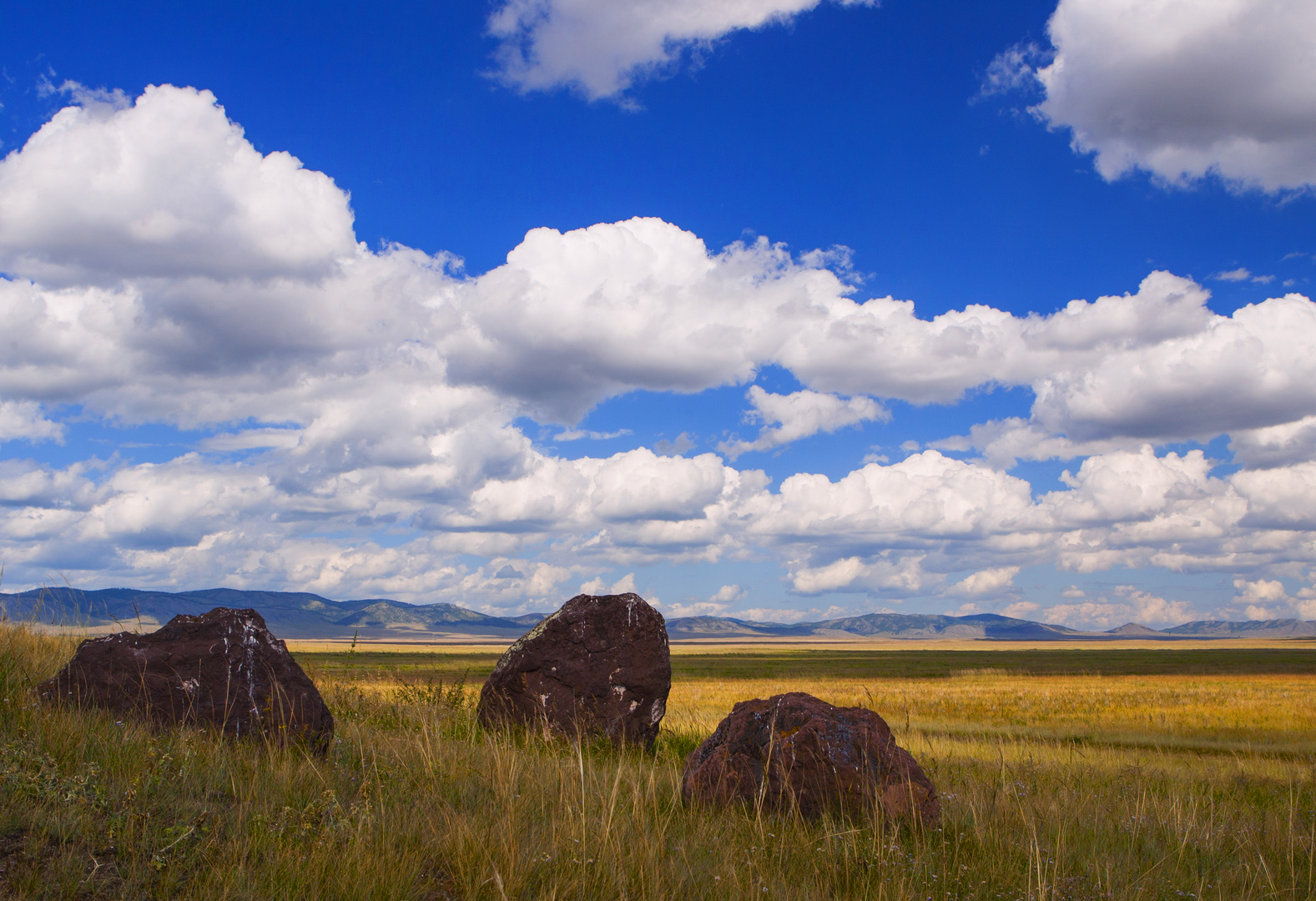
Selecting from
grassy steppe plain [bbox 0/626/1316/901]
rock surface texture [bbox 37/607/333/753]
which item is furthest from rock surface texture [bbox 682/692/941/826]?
rock surface texture [bbox 37/607/333/753]

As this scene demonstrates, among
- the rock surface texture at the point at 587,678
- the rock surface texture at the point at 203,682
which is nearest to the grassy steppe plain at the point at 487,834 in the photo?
the rock surface texture at the point at 203,682

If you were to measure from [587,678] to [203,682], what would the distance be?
17.8ft

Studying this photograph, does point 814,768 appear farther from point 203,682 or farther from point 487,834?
point 203,682

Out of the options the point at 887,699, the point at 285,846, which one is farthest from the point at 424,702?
the point at 887,699

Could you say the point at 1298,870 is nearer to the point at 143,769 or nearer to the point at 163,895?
the point at 163,895

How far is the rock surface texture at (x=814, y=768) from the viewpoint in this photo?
606 cm

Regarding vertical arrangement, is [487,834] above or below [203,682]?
below

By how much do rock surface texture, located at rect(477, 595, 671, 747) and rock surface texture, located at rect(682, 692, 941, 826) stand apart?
4.43 meters

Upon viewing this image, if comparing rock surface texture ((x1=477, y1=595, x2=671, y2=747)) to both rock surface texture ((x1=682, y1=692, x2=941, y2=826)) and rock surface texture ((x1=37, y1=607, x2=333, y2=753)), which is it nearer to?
rock surface texture ((x1=37, y1=607, x2=333, y2=753))

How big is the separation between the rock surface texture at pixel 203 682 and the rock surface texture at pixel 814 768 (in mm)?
3631

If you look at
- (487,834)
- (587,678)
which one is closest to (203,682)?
(487,834)

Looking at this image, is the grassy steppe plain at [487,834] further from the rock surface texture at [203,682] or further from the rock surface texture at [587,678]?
the rock surface texture at [587,678]

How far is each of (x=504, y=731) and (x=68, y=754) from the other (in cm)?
606

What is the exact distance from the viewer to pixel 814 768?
6262 millimetres
